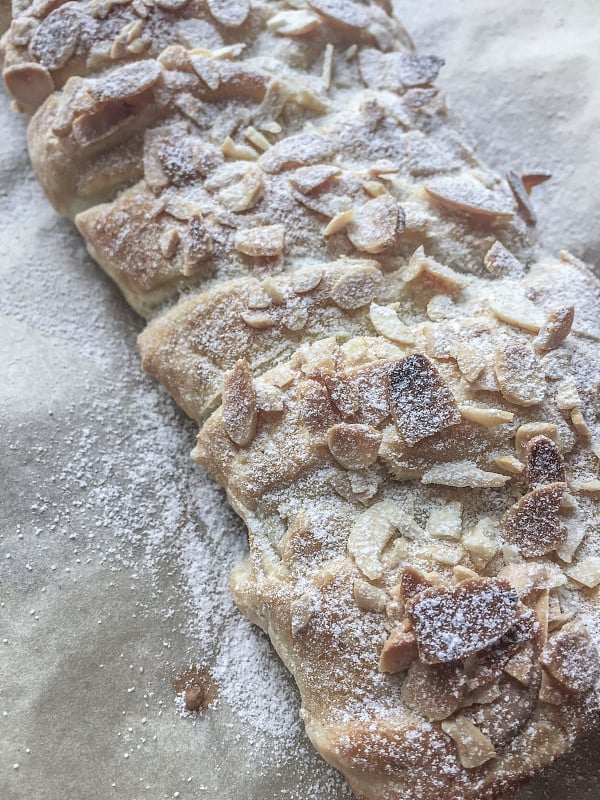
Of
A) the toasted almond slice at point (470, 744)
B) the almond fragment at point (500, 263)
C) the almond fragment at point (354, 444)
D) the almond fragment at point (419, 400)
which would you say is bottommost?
the toasted almond slice at point (470, 744)

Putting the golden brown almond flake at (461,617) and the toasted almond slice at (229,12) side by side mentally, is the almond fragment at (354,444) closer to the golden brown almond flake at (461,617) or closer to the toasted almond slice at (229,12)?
the golden brown almond flake at (461,617)

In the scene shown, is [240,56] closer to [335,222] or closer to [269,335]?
[335,222]

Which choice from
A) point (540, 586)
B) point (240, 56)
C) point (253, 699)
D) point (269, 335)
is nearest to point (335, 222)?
point (269, 335)

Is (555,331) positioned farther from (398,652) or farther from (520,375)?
(398,652)

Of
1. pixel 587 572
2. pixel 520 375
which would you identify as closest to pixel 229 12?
pixel 520 375

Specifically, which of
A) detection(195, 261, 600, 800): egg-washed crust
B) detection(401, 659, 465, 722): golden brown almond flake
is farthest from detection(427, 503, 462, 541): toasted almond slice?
detection(401, 659, 465, 722): golden brown almond flake

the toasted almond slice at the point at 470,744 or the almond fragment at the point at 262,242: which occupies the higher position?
the almond fragment at the point at 262,242

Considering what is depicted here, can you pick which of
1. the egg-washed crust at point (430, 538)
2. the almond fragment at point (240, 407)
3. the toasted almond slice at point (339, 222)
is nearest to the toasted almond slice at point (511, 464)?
the egg-washed crust at point (430, 538)

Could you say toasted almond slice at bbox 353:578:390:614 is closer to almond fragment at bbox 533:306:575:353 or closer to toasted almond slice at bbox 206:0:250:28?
almond fragment at bbox 533:306:575:353

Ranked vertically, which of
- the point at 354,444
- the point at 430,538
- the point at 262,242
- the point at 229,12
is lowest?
the point at 430,538
